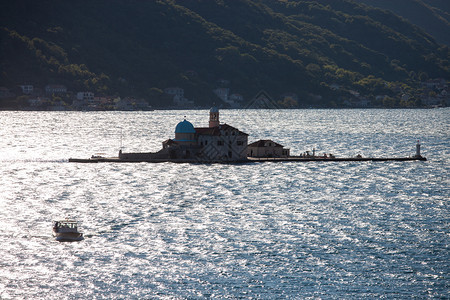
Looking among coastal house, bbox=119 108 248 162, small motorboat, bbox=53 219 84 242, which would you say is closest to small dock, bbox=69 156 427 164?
coastal house, bbox=119 108 248 162

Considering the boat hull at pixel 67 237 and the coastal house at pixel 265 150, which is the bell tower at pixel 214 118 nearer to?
the coastal house at pixel 265 150

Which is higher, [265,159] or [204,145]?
[204,145]

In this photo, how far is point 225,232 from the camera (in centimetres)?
7469

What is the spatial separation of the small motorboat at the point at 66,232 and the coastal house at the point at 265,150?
223ft

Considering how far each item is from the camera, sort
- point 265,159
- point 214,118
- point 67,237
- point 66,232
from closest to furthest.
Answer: point 67,237
point 66,232
point 214,118
point 265,159

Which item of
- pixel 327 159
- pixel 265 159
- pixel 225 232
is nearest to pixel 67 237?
pixel 225 232

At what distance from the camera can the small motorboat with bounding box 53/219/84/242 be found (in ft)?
230

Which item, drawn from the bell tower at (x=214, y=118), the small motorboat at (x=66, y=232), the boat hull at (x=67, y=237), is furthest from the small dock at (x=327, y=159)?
the boat hull at (x=67, y=237)

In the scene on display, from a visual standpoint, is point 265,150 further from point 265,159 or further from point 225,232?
point 225,232

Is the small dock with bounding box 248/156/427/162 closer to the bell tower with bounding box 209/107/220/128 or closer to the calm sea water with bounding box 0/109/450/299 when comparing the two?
the calm sea water with bounding box 0/109/450/299

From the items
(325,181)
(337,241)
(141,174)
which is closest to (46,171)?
(141,174)

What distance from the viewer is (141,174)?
388 feet

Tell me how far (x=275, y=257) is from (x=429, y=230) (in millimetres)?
20691

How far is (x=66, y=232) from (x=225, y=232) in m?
16.1
